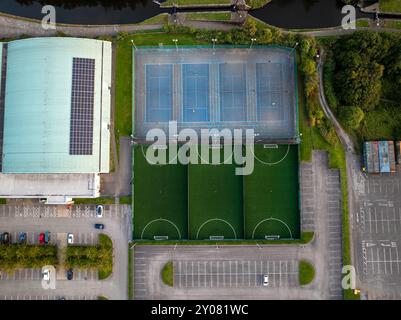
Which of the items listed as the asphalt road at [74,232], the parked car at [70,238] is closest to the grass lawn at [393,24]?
the asphalt road at [74,232]

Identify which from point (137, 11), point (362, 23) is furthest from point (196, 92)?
point (362, 23)

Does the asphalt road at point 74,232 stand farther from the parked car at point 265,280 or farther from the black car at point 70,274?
the parked car at point 265,280

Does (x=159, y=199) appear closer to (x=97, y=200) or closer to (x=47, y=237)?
(x=97, y=200)

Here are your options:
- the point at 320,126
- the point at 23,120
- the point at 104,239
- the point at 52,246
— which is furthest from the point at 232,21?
the point at 52,246

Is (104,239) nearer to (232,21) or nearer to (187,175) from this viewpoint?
(187,175)

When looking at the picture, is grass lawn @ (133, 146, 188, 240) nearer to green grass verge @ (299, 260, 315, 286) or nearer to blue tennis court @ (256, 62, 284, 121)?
blue tennis court @ (256, 62, 284, 121)

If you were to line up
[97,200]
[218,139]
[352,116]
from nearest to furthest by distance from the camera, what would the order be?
1. [352,116]
2. [97,200]
3. [218,139]

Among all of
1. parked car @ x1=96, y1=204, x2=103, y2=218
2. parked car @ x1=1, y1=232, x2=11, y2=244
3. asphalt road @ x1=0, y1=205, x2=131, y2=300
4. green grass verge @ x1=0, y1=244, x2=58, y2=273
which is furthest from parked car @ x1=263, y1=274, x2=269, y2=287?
parked car @ x1=1, y1=232, x2=11, y2=244
